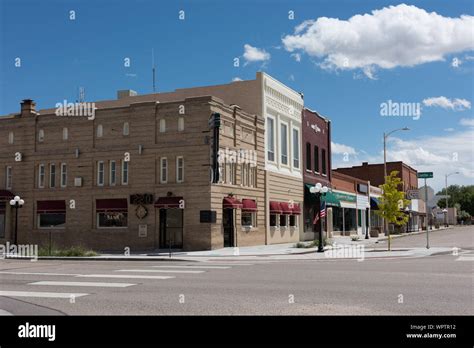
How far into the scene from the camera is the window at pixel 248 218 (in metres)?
33.6

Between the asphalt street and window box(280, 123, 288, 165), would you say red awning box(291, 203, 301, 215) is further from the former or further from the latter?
the asphalt street

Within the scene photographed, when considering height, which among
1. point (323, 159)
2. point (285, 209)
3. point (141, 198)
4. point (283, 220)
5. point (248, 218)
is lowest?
point (283, 220)

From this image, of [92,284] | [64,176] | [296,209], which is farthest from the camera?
[296,209]

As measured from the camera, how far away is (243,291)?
1225cm

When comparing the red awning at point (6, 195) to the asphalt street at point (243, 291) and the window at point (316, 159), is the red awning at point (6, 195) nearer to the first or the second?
the asphalt street at point (243, 291)

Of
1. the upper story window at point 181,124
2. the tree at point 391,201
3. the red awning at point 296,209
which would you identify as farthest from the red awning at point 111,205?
the tree at point 391,201

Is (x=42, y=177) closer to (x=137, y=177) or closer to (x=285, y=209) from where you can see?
(x=137, y=177)

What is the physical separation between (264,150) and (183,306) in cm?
2683

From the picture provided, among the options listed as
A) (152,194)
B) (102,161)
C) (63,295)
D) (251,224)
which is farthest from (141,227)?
(63,295)

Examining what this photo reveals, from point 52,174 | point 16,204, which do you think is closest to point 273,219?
point 52,174

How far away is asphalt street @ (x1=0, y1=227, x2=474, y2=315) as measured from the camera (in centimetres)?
988

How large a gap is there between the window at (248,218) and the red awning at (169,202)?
5063 millimetres

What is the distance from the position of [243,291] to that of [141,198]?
1944 cm

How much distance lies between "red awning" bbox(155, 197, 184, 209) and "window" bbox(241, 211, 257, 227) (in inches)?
199
